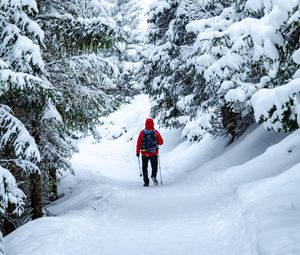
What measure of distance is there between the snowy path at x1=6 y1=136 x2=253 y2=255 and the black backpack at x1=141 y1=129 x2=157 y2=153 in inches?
68.0

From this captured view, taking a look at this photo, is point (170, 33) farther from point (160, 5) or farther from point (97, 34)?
point (97, 34)

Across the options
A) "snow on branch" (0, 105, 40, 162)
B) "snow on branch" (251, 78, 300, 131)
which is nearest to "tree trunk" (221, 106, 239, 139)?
"snow on branch" (0, 105, 40, 162)

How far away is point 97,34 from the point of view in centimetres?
966

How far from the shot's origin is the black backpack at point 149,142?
544 inches

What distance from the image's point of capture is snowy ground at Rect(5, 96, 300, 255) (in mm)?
6149

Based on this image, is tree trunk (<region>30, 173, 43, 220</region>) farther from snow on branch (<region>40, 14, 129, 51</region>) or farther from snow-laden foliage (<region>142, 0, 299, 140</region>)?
snow-laden foliage (<region>142, 0, 299, 140</region>)

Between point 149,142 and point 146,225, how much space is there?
19.0 ft

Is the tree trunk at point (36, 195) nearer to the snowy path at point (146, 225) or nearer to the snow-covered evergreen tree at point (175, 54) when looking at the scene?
the snowy path at point (146, 225)

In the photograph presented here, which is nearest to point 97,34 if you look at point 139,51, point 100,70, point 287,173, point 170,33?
point 100,70

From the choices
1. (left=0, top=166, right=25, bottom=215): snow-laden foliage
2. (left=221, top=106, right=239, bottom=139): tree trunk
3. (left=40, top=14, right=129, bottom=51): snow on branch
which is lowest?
(left=0, top=166, right=25, bottom=215): snow-laden foliage

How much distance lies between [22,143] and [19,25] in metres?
2.63

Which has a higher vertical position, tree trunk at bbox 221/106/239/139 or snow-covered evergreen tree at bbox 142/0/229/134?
snow-covered evergreen tree at bbox 142/0/229/134

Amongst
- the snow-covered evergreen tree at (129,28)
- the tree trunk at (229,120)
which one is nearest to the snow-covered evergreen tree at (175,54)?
the tree trunk at (229,120)

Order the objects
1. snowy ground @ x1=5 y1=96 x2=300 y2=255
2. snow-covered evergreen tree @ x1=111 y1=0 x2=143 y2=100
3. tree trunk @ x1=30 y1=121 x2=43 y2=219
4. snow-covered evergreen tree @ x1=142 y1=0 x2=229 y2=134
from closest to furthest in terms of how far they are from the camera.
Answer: snowy ground @ x1=5 y1=96 x2=300 y2=255
tree trunk @ x1=30 y1=121 x2=43 y2=219
snow-covered evergreen tree @ x1=142 y1=0 x2=229 y2=134
snow-covered evergreen tree @ x1=111 y1=0 x2=143 y2=100
